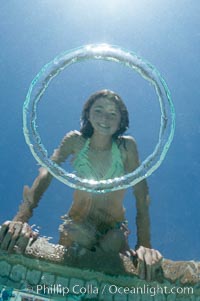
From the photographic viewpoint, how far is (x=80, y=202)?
4.68 metres

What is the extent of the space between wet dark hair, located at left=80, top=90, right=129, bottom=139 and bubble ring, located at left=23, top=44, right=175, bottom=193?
35 cm

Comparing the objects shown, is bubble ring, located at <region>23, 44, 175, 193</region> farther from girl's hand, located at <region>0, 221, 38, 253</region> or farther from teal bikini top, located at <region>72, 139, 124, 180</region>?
girl's hand, located at <region>0, 221, 38, 253</region>

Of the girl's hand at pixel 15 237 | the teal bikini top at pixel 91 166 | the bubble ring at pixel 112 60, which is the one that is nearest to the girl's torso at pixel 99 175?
the teal bikini top at pixel 91 166

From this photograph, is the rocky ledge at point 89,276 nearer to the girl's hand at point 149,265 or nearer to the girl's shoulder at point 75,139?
the girl's hand at point 149,265

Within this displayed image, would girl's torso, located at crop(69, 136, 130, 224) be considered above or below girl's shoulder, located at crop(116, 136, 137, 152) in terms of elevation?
below

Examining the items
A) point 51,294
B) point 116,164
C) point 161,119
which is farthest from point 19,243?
point 161,119

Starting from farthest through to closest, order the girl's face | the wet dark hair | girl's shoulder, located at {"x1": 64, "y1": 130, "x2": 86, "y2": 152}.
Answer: girl's shoulder, located at {"x1": 64, "y1": 130, "x2": 86, "y2": 152} < the wet dark hair < the girl's face

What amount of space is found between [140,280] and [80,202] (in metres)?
1.28

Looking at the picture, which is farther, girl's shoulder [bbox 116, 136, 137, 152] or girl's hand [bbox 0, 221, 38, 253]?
girl's shoulder [bbox 116, 136, 137, 152]

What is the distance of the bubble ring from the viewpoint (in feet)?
15.0

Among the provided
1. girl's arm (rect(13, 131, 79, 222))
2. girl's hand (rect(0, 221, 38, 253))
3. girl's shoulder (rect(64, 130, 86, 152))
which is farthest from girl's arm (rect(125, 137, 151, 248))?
girl's hand (rect(0, 221, 38, 253))

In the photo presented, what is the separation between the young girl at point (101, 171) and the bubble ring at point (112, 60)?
0.17 m

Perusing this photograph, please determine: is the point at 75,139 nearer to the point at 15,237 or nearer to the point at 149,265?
the point at 15,237

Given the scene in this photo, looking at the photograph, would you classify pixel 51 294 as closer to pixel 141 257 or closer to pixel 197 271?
pixel 141 257
